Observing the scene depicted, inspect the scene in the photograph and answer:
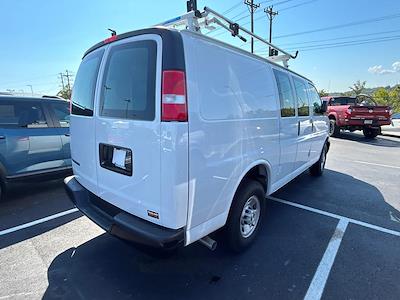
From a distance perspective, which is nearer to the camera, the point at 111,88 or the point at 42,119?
the point at 111,88

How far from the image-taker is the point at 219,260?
9.50ft

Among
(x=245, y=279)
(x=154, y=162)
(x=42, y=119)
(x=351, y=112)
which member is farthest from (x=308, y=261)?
(x=351, y=112)

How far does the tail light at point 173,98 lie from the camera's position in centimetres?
198

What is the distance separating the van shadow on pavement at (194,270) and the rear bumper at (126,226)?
17.9 inches

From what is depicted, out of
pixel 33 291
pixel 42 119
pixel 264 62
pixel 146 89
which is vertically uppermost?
pixel 264 62

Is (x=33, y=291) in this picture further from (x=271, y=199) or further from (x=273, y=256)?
(x=271, y=199)

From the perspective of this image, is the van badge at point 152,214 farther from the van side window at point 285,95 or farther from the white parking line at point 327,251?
the van side window at point 285,95

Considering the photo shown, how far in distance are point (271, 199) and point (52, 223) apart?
11.4 ft

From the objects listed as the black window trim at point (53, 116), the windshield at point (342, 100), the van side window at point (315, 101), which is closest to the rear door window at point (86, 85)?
the black window trim at point (53, 116)

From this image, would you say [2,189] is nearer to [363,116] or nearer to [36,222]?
[36,222]

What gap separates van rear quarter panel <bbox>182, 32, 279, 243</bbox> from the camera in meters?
2.11

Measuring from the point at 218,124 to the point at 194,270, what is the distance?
1.53 metres

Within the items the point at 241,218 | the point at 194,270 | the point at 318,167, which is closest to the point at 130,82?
the point at 241,218

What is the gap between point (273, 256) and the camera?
2.98m
